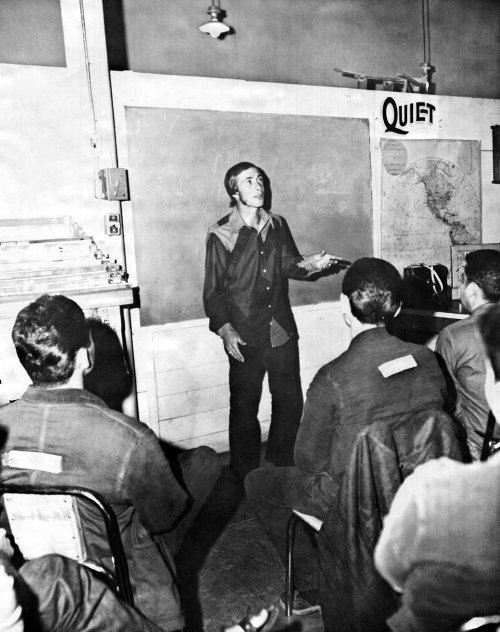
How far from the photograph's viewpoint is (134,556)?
1621 mm

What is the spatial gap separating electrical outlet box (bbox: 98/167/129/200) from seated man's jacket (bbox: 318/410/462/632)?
88.7 inches

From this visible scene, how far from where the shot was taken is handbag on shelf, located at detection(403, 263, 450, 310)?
4.00 meters

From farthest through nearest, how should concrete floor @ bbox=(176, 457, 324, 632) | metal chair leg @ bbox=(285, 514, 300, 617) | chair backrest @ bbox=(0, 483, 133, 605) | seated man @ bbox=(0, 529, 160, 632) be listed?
concrete floor @ bbox=(176, 457, 324, 632)
metal chair leg @ bbox=(285, 514, 300, 617)
chair backrest @ bbox=(0, 483, 133, 605)
seated man @ bbox=(0, 529, 160, 632)

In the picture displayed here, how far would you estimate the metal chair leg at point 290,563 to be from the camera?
1.98 meters

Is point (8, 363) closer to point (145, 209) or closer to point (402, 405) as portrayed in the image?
point (145, 209)

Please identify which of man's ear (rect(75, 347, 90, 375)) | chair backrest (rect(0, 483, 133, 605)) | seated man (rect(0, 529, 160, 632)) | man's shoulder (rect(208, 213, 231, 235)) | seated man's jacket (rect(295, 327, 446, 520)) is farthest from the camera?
man's shoulder (rect(208, 213, 231, 235))

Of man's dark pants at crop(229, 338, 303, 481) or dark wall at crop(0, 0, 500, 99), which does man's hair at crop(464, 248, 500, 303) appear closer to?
man's dark pants at crop(229, 338, 303, 481)

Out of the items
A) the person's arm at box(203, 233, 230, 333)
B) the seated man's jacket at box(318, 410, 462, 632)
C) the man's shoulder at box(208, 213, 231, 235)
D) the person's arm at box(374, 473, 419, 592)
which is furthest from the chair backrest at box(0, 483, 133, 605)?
the man's shoulder at box(208, 213, 231, 235)

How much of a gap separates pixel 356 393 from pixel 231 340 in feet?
6.33

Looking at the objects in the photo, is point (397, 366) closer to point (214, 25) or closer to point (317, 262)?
point (317, 262)

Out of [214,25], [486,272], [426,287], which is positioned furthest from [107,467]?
[426,287]

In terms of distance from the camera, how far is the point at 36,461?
1.50 m

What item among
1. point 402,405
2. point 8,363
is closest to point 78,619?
point 402,405

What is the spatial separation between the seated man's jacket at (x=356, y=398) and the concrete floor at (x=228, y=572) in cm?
65
